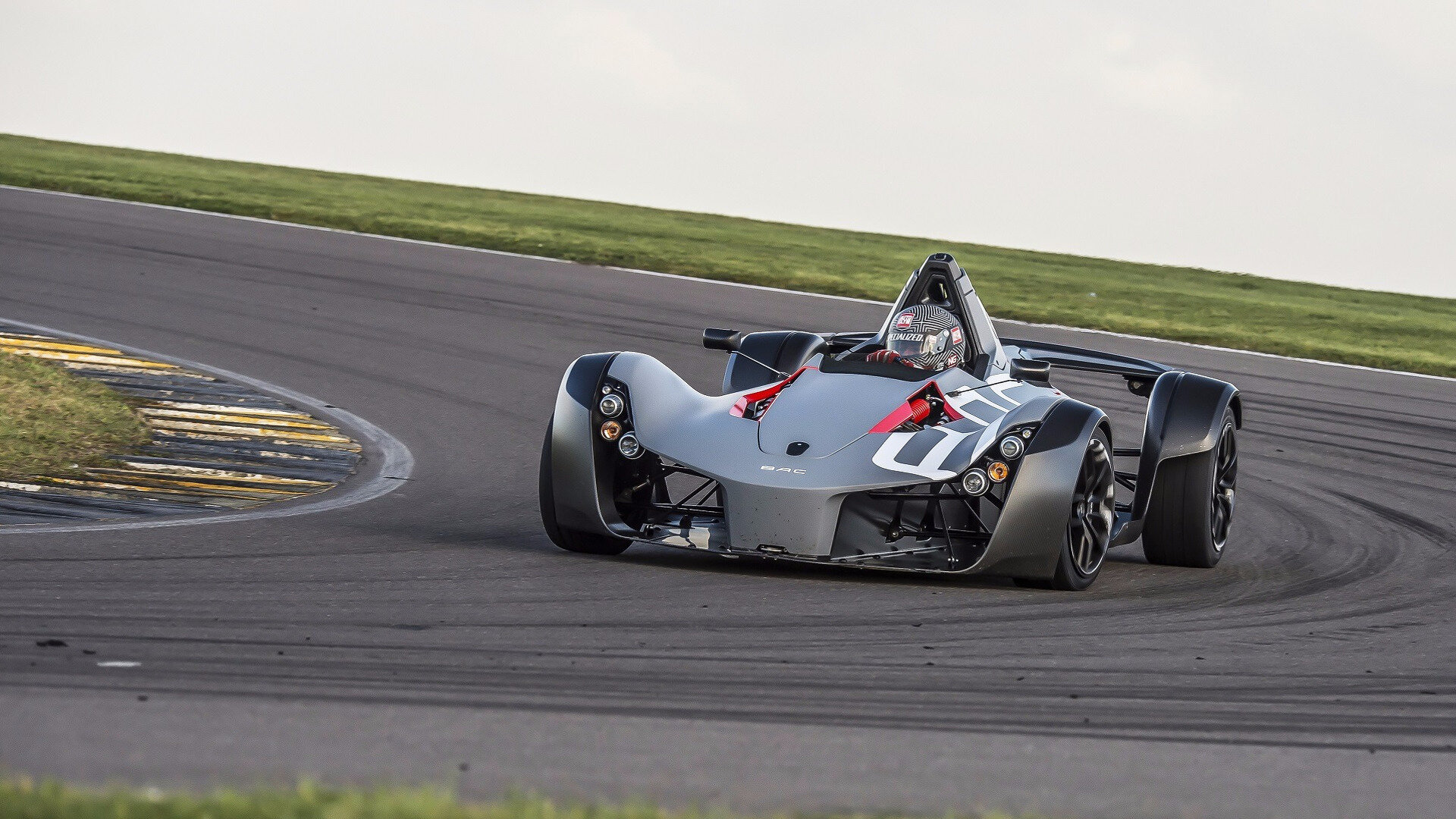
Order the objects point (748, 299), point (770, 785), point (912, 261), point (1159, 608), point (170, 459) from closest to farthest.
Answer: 1. point (770, 785)
2. point (1159, 608)
3. point (170, 459)
4. point (748, 299)
5. point (912, 261)

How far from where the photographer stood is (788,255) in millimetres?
24609

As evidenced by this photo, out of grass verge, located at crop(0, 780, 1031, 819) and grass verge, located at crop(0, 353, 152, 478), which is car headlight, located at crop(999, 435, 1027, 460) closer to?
grass verge, located at crop(0, 780, 1031, 819)

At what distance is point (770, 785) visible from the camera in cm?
456

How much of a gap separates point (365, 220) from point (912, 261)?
294 inches

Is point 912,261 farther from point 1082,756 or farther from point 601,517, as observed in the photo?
point 1082,756

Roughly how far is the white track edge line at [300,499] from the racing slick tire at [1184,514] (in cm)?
405

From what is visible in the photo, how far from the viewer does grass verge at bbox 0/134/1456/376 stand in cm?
2052

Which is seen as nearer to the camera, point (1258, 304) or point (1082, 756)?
point (1082, 756)

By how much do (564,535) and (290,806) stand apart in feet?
14.2

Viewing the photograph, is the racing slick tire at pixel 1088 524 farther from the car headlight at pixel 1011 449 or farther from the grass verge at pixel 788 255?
the grass verge at pixel 788 255

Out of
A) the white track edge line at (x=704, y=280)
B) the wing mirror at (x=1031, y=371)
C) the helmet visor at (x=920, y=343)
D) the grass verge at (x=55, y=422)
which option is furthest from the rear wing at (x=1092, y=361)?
the white track edge line at (x=704, y=280)

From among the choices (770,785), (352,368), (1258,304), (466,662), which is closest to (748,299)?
(352,368)

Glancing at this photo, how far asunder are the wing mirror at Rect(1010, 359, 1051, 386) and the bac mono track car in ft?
0.05

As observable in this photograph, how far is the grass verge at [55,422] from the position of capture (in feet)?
31.4
